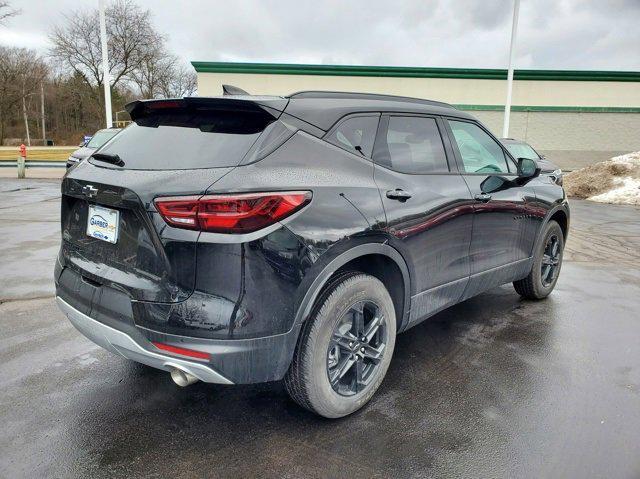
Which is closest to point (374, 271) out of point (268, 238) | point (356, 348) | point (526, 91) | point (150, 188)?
point (356, 348)

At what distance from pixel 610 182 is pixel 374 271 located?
15.0 m

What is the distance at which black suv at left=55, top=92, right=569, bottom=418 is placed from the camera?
2.18 m

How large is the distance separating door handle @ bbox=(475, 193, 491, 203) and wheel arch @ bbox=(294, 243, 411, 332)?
978mm

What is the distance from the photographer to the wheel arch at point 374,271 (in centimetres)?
238

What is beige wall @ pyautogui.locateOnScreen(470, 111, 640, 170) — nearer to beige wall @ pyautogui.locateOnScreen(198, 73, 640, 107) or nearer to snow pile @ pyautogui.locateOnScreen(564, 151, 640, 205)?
beige wall @ pyautogui.locateOnScreen(198, 73, 640, 107)

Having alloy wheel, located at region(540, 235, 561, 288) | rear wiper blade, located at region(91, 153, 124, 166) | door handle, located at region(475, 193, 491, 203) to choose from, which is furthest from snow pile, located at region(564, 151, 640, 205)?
rear wiper blade, located at region(91, 153, 124, 166)

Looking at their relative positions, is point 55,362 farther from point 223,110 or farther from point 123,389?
point 223,110

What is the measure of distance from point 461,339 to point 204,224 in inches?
102

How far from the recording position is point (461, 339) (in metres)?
3.92

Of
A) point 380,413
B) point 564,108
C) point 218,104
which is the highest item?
point 564,108

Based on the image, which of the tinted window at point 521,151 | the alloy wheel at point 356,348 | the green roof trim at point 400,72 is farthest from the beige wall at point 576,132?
the alloy wheel at point 356,348

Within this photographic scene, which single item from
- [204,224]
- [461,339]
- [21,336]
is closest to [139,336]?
[204,224]

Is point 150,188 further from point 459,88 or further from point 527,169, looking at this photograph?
point 459,88

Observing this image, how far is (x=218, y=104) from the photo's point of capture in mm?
2570
